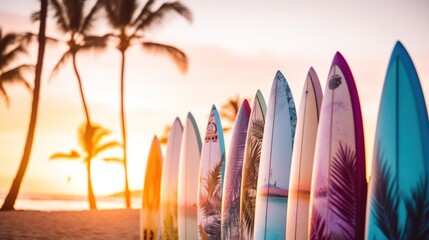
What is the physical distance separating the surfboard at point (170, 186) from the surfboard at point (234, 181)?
4.09 feet

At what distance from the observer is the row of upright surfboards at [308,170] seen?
3.54m

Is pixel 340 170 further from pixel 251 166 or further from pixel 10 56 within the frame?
pixel 10 56

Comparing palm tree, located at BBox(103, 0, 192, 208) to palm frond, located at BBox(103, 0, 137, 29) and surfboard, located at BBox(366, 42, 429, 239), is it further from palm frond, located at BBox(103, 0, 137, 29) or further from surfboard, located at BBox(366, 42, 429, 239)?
surfboard, located at BBox(366, 42, 429, 239)

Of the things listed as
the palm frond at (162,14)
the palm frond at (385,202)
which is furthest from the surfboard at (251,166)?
the palm frond at (162,14)

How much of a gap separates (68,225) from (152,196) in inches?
147

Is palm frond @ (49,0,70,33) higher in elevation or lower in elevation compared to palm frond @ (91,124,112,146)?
higher

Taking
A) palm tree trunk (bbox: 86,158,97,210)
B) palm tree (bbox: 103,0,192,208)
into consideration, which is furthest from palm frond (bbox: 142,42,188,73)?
palm tree trunk (bbox: 86,158,97,210)

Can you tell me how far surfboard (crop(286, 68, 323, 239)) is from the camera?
436cm

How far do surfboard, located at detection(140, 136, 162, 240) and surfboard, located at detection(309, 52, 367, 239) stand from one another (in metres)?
3.52

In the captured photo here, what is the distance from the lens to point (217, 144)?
19.4ft

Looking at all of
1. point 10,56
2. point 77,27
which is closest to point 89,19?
point 77,27

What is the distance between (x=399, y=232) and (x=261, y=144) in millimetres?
2066

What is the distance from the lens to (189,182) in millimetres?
6277

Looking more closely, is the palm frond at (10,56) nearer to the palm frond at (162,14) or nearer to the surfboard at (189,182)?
the palm frond at (162,14)
